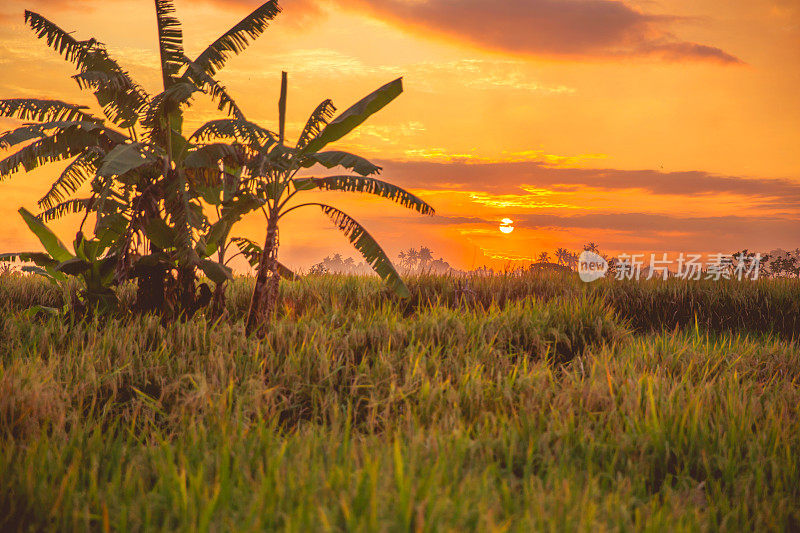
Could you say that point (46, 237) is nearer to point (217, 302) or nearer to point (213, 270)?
point (217, 302)

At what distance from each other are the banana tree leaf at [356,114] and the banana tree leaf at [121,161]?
195 centimetres

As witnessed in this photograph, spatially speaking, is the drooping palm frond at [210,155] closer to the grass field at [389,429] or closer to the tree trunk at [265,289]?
the tree trunk at [265,289]

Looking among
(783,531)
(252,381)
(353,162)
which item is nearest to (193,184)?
(353,162)

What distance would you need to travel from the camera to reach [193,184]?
8.41 m

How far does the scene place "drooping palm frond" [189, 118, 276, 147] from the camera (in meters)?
7.82

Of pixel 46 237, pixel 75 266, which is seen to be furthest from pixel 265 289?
pixel 46 237

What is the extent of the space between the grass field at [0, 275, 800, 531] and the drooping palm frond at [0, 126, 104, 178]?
221 cm

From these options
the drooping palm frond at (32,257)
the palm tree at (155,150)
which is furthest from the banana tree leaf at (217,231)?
the drooping palm frond at (32,257)

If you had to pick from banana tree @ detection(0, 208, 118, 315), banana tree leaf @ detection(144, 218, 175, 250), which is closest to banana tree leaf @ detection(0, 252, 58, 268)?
banana tree @ detection(0, 208, 118, 315)

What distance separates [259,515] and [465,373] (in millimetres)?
3250

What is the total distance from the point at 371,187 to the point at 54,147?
4.34 meters

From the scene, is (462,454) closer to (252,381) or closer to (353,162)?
(252,381)

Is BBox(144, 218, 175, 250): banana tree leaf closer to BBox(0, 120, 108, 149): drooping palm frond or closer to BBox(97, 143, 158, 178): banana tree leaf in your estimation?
BBox(97, 143, 158, 178): banana tree leaf

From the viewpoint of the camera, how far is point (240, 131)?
7871 mm
